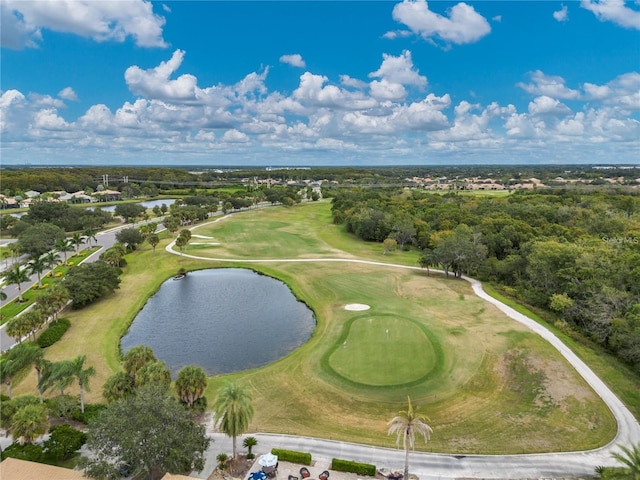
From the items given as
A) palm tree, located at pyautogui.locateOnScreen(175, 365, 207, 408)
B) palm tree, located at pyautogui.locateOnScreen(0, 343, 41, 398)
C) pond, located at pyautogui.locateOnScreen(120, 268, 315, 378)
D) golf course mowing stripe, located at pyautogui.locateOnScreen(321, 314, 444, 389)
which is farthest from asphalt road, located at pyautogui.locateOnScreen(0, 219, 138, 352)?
golf course mowing stripe, located at pyautogui.locateOnScreen(321, 314, 444, 389)

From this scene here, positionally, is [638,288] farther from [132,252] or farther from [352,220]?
[132,252]

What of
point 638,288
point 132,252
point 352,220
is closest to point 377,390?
point 638,288

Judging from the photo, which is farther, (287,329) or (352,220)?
(352,220)

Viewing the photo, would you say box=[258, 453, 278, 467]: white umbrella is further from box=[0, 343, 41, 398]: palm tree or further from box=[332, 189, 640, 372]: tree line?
box=[332, 189, 640, 372]: tree line

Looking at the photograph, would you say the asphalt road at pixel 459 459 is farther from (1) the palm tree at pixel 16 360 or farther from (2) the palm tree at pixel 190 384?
(1) the palm tree at pixel 16 360

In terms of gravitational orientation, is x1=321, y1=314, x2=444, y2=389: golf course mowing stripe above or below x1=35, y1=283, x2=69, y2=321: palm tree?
below

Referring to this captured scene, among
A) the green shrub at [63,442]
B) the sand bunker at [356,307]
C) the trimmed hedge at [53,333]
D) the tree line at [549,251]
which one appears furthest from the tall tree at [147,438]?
the tree line at [549,251]

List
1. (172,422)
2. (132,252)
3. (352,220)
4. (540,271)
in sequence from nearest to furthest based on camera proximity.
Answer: (172,422)
(540,271)
(132,252)
(352,220)
